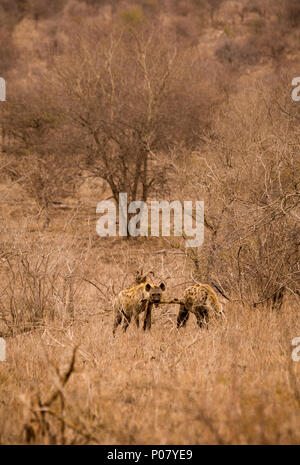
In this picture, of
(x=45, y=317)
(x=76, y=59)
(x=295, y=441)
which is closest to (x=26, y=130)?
(x=76, y=59)

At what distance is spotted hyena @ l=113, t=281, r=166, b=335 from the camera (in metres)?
5.16

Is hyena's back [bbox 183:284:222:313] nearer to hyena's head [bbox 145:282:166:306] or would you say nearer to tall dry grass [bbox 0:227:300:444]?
tall dry grass [bbox 0:227:300:444]

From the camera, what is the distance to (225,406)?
122 inches

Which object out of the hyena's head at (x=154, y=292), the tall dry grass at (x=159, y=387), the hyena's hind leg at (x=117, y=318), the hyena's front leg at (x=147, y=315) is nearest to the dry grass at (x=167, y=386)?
the tall dry grass at (x=159, y=387)

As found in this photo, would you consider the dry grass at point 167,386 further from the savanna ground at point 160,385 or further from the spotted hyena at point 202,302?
the spotted hyena at point 202,302

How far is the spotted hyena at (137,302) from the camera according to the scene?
516cm

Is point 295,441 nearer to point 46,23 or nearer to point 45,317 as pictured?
point 45,317

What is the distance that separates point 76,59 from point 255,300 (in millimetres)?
14236

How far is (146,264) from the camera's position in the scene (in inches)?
313

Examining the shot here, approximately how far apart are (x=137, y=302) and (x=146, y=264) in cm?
252

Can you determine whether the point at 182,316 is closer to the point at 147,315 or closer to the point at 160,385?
the point at 147,315

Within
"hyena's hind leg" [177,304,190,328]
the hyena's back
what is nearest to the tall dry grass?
"hyena's hind leg" [177,304,190,328]

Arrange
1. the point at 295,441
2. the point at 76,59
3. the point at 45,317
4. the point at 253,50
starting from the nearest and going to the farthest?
the point at 295,441 → the point at 45,317 → the point at 76,59 → the point at 253,50
